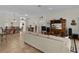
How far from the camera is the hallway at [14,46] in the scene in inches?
103

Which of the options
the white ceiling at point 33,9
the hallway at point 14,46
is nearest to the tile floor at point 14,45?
the hallway at point 14,46

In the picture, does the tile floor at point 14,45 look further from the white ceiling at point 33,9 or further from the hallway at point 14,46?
the white ceiling at point 33,9

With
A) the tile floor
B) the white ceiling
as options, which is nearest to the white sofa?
the tile floor

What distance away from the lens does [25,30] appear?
2666 millimetres

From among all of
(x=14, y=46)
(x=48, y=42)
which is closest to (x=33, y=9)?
(x=48, y=42)

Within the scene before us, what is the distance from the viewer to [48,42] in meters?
2.65

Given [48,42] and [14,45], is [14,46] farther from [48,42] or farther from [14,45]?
[48,42]

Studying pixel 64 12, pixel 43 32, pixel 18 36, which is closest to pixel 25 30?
pixel 18 36

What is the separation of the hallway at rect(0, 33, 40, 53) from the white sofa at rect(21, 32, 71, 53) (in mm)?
113

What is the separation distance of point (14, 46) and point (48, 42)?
0.76m

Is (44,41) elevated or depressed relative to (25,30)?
depressed

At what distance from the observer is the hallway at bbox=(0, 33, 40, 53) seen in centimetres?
262

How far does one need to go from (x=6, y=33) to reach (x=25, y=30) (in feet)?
1.42
